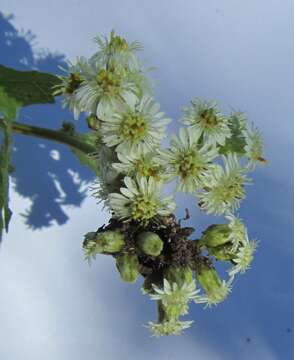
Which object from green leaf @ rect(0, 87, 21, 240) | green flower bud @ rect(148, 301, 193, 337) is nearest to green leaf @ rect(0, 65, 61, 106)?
green leaf @ rect(0, 87, 21, 240)

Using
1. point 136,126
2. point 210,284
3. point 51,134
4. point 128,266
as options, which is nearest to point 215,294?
point 210,284

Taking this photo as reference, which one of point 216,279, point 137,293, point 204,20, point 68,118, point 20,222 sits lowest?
point 216,279

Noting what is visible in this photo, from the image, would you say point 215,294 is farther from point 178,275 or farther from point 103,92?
point 103,92

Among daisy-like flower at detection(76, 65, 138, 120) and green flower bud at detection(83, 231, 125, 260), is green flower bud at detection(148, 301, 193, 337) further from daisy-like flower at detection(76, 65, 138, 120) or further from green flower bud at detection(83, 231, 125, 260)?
daisy-like flower at detection(76, 65, 138, 120)

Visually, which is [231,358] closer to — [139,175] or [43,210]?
[43,210]

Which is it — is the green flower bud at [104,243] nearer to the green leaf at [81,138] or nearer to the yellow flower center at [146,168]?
the yellow flower center at [146,168]

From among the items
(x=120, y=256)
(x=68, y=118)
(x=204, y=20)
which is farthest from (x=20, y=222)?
(x=204, y=20)

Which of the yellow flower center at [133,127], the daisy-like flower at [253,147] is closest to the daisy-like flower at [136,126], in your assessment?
the yellow flower center at [133,127]
